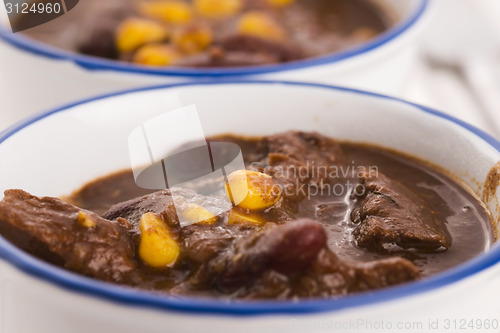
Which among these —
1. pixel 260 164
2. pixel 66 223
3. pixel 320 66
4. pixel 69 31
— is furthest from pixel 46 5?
pixel 66 223

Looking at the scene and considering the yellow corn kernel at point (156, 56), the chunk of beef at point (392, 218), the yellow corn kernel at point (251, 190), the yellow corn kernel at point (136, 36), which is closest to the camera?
the chunk of beef at point (392, 218)

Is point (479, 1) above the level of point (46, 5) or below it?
above

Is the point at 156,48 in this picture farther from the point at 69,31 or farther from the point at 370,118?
the point at 370,118

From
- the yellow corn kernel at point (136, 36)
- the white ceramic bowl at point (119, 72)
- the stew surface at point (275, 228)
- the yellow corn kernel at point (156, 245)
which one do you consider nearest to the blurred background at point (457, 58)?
the white ceramic bowl at point (119, 72)

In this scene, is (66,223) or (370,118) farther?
(370,118)

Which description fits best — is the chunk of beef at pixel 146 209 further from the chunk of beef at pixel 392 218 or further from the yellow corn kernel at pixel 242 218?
the chunk of beef at pixel 392 218

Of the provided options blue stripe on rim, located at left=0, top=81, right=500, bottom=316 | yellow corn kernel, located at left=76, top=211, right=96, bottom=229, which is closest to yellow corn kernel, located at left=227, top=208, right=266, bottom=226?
yellow corn kernel, located at left=76, top=211, right=96, bottom=229
